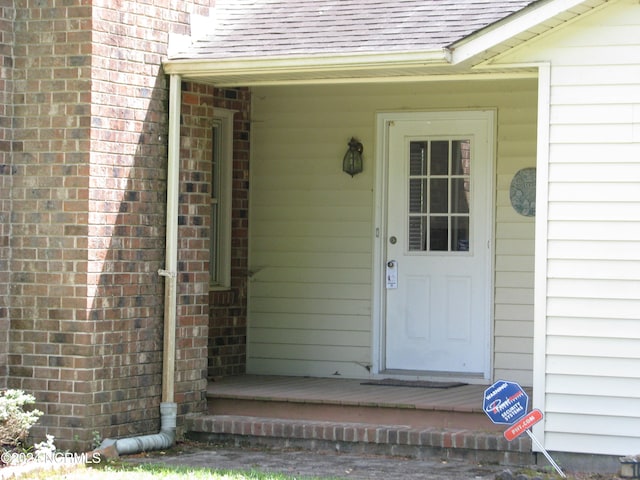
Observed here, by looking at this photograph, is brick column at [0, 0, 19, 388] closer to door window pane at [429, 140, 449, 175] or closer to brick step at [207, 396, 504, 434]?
brick step at [207, 396, 504, 434]

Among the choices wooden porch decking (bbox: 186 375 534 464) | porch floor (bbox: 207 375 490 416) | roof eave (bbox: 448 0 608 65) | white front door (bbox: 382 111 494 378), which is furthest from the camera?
white front door (bbox: 382 111 494 378)

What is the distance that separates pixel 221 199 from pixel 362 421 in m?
2.84

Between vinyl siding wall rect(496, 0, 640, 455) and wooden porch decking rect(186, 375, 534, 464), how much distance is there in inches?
21.4

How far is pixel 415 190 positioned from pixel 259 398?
8.26 ft

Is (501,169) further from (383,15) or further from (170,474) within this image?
(170,474)

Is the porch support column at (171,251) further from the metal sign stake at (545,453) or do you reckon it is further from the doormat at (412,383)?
the metal sign stake at (545,453)

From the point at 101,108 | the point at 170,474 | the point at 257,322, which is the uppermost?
the point at 101,108

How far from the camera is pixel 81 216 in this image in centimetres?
830

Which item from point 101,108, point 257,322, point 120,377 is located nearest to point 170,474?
point 120,377

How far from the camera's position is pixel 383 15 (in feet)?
28.9

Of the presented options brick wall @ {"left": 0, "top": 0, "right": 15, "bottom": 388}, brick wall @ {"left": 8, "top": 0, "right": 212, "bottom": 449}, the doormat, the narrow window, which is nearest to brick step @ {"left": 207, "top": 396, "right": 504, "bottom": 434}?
brick wall @ {"left": 8, "top": 0, "right": 212, "bottom": 449}

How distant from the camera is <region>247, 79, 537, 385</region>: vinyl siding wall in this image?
10352 mm

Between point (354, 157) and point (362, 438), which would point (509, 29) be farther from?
point (362, 438)

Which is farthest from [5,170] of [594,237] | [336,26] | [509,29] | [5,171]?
[594,237]
